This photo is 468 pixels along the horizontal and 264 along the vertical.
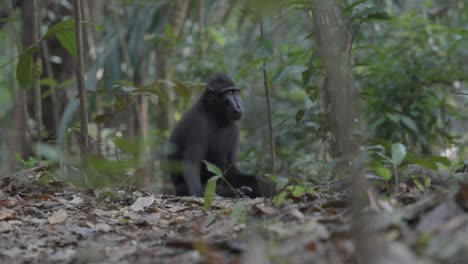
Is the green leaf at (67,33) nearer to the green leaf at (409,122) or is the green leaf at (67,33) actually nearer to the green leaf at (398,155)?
the green leaf at (398,155)

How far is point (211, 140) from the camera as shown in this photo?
684 centimetres

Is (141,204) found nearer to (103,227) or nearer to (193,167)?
(103,227)

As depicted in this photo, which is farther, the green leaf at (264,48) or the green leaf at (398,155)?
the green leaf at (264,48)

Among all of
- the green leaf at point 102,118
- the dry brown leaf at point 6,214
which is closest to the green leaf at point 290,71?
the green leaf at point 102,118

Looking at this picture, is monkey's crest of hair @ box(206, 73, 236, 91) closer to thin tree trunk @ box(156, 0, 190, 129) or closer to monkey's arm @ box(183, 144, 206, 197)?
monkey's arm @ box(183, 144, 206, 197)

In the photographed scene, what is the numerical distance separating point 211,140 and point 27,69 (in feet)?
8.95

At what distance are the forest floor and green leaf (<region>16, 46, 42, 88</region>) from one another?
724 millimetres

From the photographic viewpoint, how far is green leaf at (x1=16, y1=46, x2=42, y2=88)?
14.5ft

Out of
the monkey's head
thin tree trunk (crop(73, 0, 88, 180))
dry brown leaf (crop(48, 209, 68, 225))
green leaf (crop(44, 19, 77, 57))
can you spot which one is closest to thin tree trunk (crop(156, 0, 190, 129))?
the monkey's head

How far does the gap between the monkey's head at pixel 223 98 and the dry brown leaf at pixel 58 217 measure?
127 inches

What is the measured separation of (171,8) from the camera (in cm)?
909

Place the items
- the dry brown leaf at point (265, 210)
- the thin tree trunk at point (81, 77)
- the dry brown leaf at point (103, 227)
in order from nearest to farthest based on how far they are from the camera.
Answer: the dry brown leaf at point (265, 210) → the dry brown leaf at point (103, 227) → the thin tree trunk at point (81, 77)

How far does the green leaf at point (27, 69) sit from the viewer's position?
14.5 ft

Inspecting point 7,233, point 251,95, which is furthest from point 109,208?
point 251,95
